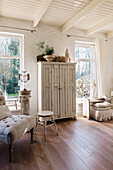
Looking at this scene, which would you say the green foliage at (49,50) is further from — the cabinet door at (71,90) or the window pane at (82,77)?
the window pane at (82,77)

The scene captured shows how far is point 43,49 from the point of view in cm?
446

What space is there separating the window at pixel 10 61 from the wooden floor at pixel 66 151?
1607mm

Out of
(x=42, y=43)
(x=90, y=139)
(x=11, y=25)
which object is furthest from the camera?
(x=42, y=43)

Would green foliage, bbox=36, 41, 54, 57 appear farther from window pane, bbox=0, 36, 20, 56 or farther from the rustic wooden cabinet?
window pane, bbox=0, 36, 20, 56

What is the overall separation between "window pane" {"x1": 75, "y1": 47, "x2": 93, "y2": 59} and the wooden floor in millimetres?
2667

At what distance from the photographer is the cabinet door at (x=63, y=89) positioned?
421cm

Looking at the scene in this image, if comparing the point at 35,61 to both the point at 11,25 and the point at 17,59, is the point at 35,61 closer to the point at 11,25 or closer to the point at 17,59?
the point at 17,59

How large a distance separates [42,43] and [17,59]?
0.92 metres

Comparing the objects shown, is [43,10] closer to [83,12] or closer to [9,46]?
[83,12]

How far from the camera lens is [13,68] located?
4.29 m

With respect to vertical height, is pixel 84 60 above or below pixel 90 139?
above

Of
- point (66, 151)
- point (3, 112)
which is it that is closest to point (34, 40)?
point (3, 112)

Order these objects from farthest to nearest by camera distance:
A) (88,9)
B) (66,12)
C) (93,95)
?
(93,95), (66,12), (88,9)

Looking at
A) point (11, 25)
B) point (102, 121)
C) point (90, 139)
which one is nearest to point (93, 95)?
point (102, 121)
